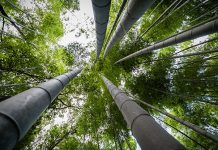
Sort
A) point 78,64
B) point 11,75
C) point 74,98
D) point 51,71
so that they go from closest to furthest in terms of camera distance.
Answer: point 11,75 → point 51,71 → point 74,98 → point 78,64

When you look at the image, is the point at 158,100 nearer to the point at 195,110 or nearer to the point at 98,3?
the point at 195,110

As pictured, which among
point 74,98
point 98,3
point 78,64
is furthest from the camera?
point 78,64

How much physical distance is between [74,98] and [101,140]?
3.71 meters

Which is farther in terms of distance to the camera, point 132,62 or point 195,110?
point 132,62

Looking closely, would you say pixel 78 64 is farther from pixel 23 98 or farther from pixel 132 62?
pixel 23 98

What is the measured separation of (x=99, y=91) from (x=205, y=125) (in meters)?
7.96

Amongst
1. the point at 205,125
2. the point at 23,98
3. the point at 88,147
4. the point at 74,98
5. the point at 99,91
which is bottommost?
the point at 88,147

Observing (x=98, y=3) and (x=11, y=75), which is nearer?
(x=98, y=3)

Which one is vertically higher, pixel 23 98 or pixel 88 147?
pixel 23 98

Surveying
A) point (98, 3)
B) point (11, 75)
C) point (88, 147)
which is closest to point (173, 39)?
point (98, 3)

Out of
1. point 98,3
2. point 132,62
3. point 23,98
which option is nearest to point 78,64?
point 132,62

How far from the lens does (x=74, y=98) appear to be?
11.8 metres

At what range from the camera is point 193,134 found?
36.8ft

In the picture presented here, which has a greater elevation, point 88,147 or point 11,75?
point 11,75
